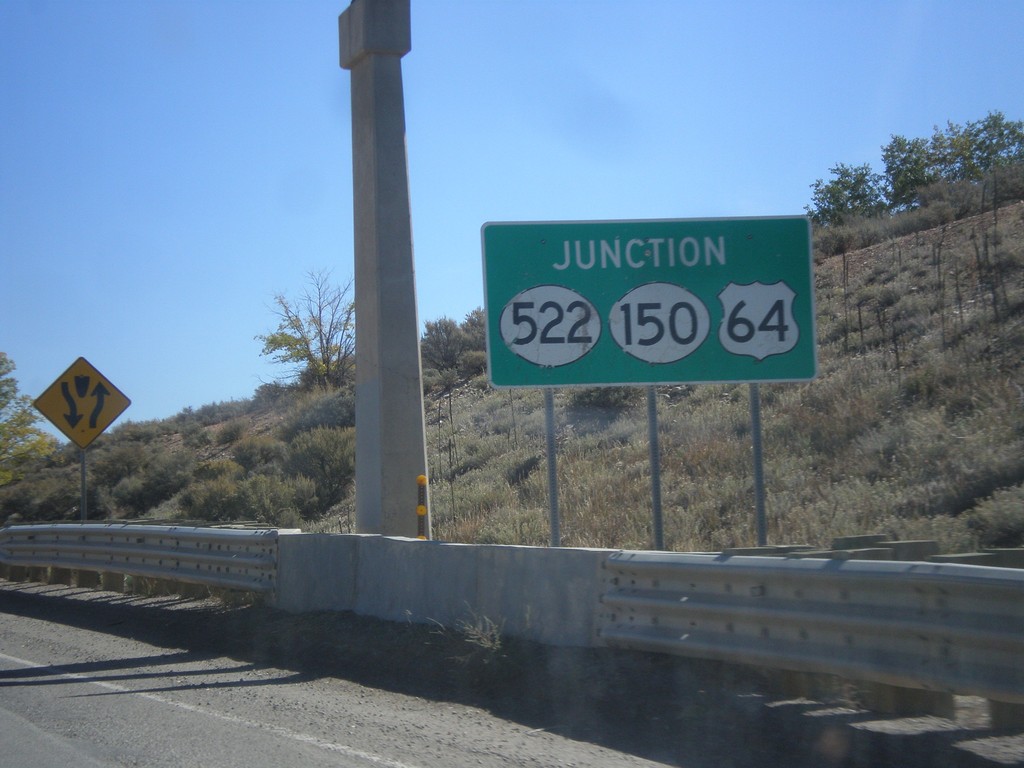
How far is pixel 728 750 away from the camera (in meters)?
5.73

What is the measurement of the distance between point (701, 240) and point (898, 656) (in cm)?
438

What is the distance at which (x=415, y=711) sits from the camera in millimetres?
7152

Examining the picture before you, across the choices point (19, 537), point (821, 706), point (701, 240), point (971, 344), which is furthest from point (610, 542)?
point (19, 537)

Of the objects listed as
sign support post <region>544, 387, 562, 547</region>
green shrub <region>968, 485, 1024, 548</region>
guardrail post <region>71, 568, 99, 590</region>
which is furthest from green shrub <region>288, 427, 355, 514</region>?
green shrub <region>968, 485, 1024, 548</region>

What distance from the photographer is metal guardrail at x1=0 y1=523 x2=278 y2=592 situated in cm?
1103

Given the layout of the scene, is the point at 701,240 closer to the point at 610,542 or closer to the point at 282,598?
the point at 610,542

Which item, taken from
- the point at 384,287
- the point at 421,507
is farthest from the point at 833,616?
the point at 384,287

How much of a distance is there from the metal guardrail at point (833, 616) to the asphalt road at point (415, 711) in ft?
1.03

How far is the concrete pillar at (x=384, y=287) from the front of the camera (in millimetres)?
12438

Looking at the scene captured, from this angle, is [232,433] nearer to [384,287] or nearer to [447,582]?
[384,287]

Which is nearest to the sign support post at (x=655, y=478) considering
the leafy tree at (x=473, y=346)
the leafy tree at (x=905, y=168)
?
the leafy tree at (x=473, y=346)

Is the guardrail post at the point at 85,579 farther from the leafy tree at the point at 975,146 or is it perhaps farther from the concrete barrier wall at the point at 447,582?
the leafy tree at the point at 975,146

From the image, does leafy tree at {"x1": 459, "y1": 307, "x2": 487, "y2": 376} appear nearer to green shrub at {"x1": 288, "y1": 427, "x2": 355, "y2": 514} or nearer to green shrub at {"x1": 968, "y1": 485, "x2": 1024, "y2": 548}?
green shrub at {"x1": 288, "y1": 427, "x2": 355, "y2": 514}

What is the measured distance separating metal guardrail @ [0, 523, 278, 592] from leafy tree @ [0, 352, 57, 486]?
1405 centimetres
